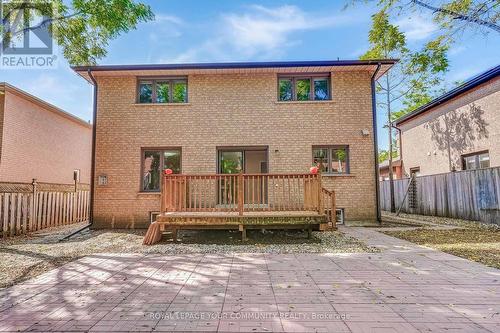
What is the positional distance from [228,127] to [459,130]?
12029 mm

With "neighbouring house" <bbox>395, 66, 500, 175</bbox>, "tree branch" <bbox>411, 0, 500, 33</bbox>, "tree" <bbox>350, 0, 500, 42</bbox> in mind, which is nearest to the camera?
"tree" <bbox>350, 0, 500, 42</bbox>

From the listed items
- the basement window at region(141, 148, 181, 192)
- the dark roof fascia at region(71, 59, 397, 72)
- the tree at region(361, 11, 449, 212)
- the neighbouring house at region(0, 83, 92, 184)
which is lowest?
the basement window at region(141, 148, 181, 192)

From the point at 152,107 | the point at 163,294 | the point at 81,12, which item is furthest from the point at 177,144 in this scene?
the point at 163,294

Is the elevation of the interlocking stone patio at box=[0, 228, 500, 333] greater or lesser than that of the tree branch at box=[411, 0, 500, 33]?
lesser

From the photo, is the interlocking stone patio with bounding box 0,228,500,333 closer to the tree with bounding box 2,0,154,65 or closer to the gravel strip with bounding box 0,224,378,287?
the gravel strip with bounding box 0,224,378,287

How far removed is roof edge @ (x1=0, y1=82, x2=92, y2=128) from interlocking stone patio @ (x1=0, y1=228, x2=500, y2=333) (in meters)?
11.5

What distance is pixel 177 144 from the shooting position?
1035 centimetres

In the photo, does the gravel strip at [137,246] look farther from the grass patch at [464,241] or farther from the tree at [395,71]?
the tree at [395,71]

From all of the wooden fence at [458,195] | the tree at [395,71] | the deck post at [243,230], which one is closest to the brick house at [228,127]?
the deck post at [243,230]

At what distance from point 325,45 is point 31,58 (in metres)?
12.6

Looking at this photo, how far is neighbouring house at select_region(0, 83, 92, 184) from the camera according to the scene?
12938mm

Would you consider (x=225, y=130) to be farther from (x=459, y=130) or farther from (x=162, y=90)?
(x=459, y=130)

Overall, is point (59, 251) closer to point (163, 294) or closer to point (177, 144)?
point (163, 294)

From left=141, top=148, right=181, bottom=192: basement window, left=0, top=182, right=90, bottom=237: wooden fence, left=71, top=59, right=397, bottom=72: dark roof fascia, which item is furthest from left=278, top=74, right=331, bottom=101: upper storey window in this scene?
left=0, top=182, right=90, bottom=237: wooden fence
